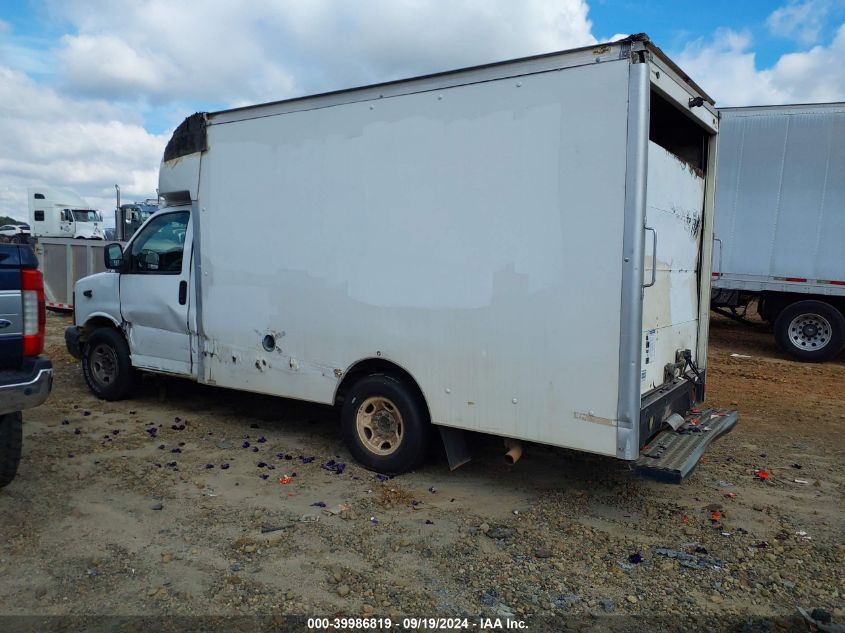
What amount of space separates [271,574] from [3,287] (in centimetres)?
238

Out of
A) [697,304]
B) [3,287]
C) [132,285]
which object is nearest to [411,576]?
[3,287]

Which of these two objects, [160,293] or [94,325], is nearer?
[160,293]

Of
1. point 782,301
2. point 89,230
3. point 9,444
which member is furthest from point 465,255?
point 89,230

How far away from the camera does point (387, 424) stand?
5012 millimetres

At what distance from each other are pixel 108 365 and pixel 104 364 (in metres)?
0.07

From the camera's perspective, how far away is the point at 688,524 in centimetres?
420

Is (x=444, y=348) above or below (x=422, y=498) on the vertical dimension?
above

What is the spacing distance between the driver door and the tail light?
206 centimetres

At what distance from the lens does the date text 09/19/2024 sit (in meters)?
3.04

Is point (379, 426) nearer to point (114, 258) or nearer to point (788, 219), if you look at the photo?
point (114, 258)

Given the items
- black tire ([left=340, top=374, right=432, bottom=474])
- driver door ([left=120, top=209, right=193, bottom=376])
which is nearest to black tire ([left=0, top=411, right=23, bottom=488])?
driver door ([left=120, top=209, right=193, bottom=376])

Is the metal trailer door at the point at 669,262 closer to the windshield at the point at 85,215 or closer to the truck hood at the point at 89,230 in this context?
the truck hood at the point at 89,230

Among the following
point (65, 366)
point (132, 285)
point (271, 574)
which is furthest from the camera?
point (65, 366)

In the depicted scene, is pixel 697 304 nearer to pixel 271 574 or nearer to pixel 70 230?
pixel 271 574
